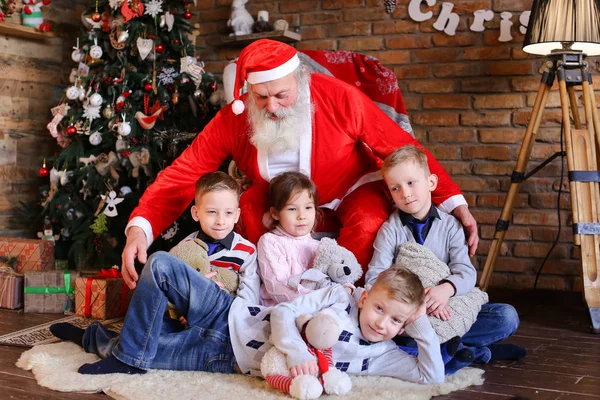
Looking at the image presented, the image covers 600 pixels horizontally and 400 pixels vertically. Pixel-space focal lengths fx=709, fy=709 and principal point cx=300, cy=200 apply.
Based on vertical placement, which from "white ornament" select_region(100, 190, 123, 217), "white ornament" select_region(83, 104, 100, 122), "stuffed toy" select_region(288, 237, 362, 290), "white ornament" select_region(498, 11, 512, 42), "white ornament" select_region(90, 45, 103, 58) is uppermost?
"white ornament" select_region(498, 11, 512, 42)

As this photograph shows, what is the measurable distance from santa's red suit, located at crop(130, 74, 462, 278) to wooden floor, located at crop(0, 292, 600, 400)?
2.10ft

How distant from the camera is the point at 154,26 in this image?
154 inches

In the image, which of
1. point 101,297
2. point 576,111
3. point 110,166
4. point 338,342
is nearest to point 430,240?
point 338,342

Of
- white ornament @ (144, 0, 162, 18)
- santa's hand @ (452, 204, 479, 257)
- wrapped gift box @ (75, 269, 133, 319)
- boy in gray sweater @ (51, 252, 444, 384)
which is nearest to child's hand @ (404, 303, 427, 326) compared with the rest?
boy in gray sweater @ (51, 252, 444, 384)

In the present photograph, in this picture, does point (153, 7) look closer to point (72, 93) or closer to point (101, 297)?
point (72, 93)

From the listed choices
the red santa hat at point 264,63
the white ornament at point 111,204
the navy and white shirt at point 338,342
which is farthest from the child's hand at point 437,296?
the white ornament at point 111,204

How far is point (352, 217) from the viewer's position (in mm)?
2723

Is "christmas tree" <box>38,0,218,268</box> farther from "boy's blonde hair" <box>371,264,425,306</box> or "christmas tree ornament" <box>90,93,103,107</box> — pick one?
"boy's blonde hair" <box>371,264,425,306</box>

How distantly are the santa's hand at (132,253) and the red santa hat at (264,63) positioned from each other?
0.64 metres

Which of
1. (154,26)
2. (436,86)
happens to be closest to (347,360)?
(436,86)

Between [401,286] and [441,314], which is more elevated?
[401,286]

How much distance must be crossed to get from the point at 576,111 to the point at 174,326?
2.03 metres

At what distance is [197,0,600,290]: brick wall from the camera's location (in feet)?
12.2

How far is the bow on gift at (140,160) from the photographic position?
377cm
